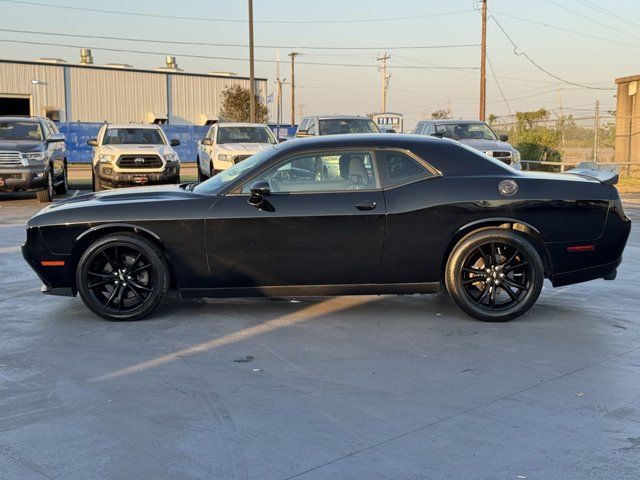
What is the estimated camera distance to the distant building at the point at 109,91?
159 ft

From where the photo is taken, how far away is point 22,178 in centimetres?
1499

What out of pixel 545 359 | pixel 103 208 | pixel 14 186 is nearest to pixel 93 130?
pixel 14 186

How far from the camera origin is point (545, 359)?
5082 mm

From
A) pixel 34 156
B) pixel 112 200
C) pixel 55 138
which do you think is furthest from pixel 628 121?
pixel 112 200

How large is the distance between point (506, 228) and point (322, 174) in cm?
163

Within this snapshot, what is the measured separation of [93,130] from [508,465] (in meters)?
34.8

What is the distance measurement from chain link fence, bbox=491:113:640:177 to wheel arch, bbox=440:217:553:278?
62.3 ft

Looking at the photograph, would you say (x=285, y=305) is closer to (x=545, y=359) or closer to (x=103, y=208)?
(x=103, y=208)

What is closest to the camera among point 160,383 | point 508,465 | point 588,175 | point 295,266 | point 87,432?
point 508,465

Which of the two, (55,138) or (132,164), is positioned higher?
(55,138)

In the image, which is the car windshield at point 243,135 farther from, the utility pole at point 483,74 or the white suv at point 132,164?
the utility pole at point 483,74

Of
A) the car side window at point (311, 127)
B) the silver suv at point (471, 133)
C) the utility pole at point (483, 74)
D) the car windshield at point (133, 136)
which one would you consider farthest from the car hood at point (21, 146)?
the utility pole at point (483, 74)

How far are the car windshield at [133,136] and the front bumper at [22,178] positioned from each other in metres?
2.46

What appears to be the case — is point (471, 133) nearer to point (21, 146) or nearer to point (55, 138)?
point (55, 138)
